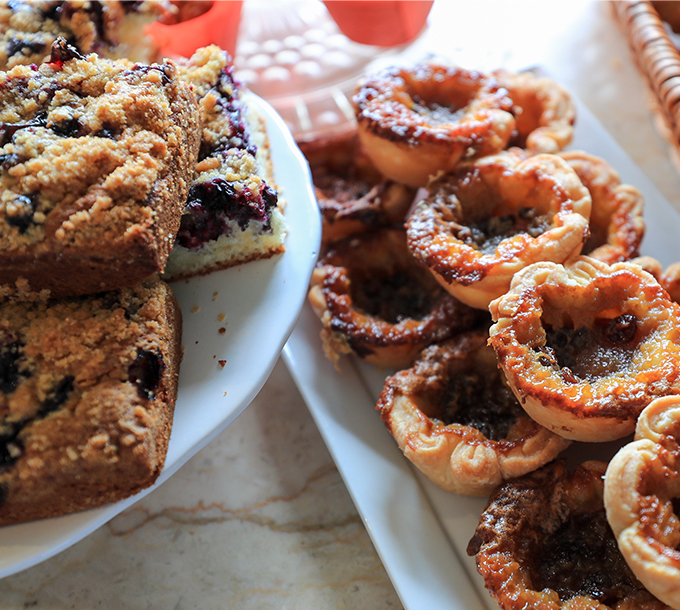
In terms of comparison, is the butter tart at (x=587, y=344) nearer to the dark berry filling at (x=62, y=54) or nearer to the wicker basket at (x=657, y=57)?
the wicker basket at (x=657, y=57)

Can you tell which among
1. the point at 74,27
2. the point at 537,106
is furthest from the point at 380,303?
the point at 74,27

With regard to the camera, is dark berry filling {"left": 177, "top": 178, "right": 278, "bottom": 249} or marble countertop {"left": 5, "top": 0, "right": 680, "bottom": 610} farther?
marble countertop {"left": 5, "top": 0, "right": 680, "bottom": 610}

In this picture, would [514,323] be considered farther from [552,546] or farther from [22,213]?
[22,213]

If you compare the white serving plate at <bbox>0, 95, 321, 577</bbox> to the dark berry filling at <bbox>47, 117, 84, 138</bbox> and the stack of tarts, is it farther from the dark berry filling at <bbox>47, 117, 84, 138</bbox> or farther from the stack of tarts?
the dark berry filling at <bbox>47, 117, 84, 138</bbox>

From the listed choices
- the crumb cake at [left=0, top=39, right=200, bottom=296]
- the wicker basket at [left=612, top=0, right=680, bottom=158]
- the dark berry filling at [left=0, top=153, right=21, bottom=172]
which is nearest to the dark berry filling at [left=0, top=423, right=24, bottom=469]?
the crumb cake at [left=0, top=39, right=200, bottom=296]

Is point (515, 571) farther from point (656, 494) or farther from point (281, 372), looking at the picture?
point (281, 372)

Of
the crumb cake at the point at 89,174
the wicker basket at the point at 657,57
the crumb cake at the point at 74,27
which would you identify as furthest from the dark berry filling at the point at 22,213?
the wicker basket at the point at 657,57

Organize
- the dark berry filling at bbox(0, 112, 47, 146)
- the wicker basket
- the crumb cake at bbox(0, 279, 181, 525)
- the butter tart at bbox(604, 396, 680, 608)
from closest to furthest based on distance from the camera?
the butter tart at bbox(604, 396, 680, 608) < the crumb cake at bbox(0, 279, 181, 525) < the dark berry filling at bbox(0, 112, 47, 146) < the wicker basket

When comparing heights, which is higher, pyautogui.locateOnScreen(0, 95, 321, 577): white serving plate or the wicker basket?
the wicker basket
